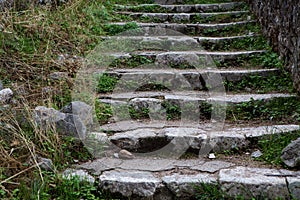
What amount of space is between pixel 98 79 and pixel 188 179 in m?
1.75

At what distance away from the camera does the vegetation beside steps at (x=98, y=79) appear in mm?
2594

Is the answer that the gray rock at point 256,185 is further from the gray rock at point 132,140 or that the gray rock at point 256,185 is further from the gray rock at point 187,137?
the gray rock at point 132,140

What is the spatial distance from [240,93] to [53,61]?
1.99 m

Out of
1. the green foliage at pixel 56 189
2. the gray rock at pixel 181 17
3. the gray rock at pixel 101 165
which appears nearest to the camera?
the green foliage at pixel 56 189

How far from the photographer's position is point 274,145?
9.84ft

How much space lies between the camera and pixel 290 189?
250 cm

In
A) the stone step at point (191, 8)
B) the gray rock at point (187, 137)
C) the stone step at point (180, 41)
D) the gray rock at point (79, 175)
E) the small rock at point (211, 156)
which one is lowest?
the small rock at point (211, 156)

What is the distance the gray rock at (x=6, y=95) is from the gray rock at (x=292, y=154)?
7.40ft

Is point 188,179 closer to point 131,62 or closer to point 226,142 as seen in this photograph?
point 226,142

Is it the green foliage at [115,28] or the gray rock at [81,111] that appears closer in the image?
the gray rock at [81,111]

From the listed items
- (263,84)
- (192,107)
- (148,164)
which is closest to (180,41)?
(263,84)

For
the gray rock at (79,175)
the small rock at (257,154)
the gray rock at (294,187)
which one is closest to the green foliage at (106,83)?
the gray rock at (79,175)

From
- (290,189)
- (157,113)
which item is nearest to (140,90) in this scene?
(157,113)

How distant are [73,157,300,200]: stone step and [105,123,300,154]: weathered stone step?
222mm
